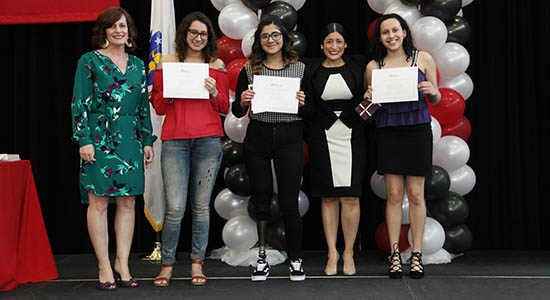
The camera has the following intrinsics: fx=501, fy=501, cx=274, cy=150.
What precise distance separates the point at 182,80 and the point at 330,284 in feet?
4.80

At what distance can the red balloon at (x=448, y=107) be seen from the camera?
3.56 metres

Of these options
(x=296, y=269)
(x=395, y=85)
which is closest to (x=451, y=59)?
(x=395, y=85)

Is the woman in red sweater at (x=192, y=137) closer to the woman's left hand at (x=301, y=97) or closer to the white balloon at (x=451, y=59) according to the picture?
the woman's left hand at (x=301, y=97)

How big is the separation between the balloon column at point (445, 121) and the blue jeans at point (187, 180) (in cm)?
139

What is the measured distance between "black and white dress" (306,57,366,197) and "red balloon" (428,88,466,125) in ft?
2.38

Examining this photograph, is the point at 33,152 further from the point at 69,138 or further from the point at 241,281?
the point at 241,281

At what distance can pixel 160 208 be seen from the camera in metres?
3.90

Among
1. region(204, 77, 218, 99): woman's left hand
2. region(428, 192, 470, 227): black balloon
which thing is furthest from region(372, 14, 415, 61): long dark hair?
region(428, 192, 470, 227): black balloon

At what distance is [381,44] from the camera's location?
3168mm

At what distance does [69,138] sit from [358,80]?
9.14 feet

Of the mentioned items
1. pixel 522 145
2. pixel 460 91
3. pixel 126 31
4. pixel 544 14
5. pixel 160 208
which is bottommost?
pixel 160 208

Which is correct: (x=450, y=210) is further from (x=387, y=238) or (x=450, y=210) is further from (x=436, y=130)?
(x=436, y=130)

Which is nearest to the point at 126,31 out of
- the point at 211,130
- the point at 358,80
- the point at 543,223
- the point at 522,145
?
the point at 211,130

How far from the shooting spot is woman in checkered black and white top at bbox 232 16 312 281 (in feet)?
9.75
